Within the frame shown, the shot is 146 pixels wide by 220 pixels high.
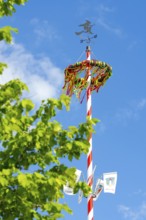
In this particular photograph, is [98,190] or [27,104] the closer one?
[27,104]

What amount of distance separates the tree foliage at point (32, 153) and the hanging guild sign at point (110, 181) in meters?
11.7

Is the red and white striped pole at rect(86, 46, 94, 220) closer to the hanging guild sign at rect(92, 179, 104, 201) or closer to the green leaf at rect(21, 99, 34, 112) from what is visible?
the hanging guild sign at rect(92, 179, 104, 201)

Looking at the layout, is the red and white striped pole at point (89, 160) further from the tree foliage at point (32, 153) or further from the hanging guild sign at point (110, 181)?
the tree foliage at point (32, 153)

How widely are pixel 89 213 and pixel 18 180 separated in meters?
12.3

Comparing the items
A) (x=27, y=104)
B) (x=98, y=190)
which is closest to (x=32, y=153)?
(x=27, y=104)

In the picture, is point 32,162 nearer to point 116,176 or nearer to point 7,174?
point 7,174

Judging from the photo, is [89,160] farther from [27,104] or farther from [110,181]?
[27,104]

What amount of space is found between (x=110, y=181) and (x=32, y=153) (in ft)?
41.0

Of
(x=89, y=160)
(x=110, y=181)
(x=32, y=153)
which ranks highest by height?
(x=89, y=160)

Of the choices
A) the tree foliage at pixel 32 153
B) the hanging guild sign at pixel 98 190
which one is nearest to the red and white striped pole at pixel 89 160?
the hanging guild sign at pixel 98 190

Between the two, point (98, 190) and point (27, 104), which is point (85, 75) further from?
point (27, 104)

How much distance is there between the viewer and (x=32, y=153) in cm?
908

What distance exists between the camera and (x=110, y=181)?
69.4 ft

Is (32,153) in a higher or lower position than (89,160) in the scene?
lower
